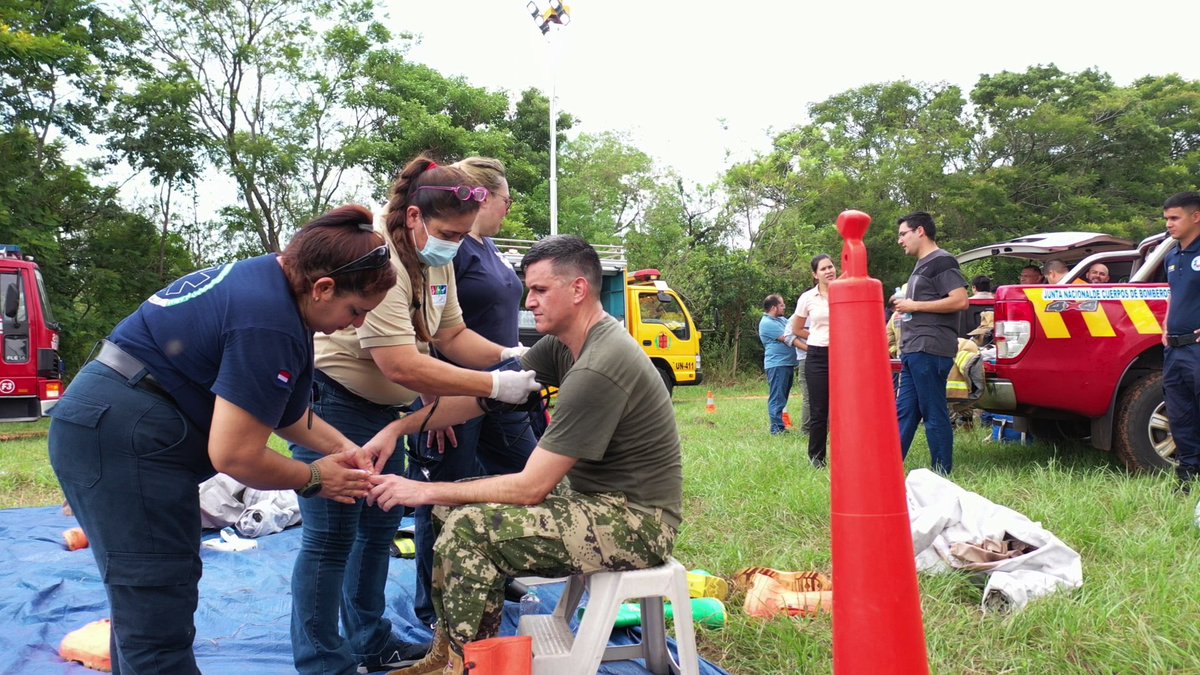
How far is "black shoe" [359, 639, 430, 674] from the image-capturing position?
288cm

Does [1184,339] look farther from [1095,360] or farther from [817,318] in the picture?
[817,318]

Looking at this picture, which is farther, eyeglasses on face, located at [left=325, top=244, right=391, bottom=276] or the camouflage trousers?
the camouflage trousers

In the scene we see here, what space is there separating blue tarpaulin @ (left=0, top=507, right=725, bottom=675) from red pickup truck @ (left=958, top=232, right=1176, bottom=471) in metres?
3.45

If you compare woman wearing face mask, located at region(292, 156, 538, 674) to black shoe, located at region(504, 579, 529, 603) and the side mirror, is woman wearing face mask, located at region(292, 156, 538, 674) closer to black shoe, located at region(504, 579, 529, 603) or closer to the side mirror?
black shoe, located at region(504, 579, 529, 603)

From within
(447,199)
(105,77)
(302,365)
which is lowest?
(302,365)

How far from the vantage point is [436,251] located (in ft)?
8.96

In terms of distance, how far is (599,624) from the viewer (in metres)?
2.29

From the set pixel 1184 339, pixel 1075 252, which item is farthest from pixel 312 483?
pixel 1075 252

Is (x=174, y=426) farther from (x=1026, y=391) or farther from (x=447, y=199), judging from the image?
(x=1026, y=391)

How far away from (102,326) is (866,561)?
17.2 metres

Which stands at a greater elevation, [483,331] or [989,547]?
[483,331]

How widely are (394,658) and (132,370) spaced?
5.10 ft

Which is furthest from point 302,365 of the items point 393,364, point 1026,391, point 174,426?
point 1026,391

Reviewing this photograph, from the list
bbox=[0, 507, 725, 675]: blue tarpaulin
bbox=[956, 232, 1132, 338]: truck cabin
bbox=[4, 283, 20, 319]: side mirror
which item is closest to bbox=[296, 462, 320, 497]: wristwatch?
bbox=[0, 507, 725, 675]: blue tarpaulin
